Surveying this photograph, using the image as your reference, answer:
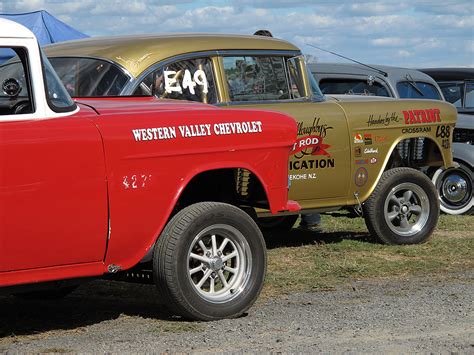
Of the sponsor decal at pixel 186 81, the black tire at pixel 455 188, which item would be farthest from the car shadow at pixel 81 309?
the black tire at pixel 455 188

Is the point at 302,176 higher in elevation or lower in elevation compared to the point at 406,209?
higher

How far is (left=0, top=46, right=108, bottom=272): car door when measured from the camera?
5.39m

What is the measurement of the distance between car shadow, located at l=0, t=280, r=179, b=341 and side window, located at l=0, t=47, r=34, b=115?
1.36 metres

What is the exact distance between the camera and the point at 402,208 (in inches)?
385

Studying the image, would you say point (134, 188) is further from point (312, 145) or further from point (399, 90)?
point (399, 90)

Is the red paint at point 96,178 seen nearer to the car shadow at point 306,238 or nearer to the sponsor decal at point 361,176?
the sponsor decal at point 361,176

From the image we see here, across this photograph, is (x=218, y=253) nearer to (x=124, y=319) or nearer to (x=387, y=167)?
(x=124, y=319)

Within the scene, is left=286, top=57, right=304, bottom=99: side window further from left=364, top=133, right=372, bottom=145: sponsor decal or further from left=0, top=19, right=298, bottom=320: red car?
left=0, top=19, right=298, bottom=320: red car

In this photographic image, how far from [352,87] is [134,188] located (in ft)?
24.3

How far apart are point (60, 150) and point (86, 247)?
605 millimetres

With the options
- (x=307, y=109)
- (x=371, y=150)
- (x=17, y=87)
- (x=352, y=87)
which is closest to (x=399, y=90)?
(x=352, y=87)

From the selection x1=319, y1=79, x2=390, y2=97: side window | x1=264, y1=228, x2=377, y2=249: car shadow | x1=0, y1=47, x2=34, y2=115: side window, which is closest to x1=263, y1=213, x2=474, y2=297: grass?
x1=264, y1=228, x2=377, y2=249: car shadow

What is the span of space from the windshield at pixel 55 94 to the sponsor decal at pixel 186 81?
239 centimetres

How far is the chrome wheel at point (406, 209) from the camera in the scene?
9733 mm
